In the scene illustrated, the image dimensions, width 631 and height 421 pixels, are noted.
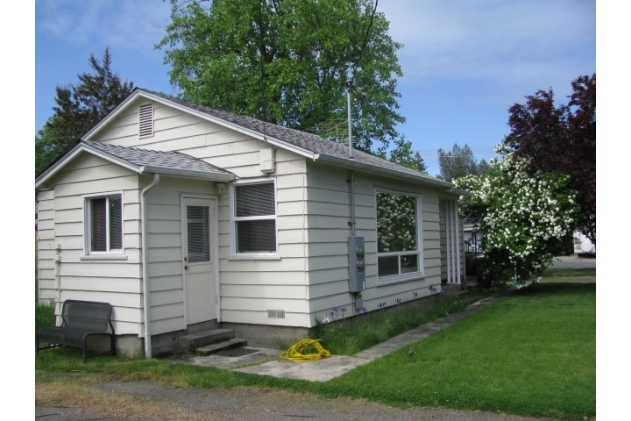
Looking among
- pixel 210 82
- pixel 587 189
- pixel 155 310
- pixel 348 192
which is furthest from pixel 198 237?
pixel 210 82

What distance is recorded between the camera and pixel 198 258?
369 inches

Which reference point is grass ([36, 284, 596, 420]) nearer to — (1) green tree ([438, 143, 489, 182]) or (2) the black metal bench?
(2) the black metal bench

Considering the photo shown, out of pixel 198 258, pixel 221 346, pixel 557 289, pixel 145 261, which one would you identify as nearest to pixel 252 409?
pixel 221 346

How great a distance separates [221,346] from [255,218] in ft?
7.02

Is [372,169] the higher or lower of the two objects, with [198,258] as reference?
higher

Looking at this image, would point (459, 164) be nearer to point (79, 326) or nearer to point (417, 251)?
point (417, 251)

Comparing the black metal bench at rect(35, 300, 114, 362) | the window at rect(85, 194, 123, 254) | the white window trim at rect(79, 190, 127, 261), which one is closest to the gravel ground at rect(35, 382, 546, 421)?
the black metal bench at rect(35, 300, 114, 362)

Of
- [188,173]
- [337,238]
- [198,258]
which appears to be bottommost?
[198,258]

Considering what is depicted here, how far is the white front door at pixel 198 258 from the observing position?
909cm

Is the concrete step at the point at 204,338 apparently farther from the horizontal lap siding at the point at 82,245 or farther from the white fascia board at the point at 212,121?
the white fascia board at the point at 212,121

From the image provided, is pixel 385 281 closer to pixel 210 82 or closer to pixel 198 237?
pixel 198 237

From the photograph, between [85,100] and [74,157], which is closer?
[74,157]

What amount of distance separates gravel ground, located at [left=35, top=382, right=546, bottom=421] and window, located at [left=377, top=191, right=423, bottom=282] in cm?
496

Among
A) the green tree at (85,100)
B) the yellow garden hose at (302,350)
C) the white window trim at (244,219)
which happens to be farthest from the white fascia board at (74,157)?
the green tree at (85,100)
